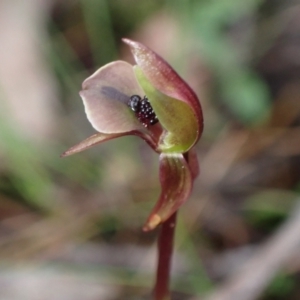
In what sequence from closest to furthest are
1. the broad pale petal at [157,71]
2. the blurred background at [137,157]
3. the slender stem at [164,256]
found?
the broad pale petal at [157,71] < the slender stem at [164,256] < the blurred background at [137,157]

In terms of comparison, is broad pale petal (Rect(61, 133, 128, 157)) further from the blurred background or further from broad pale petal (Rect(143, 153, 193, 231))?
the blurred background

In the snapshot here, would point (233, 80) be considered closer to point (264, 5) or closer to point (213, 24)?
point (213, 24)

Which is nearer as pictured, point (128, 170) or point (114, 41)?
point (128, 170)

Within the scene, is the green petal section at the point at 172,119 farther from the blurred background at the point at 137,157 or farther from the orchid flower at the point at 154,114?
the blurred background at the point at 137,157

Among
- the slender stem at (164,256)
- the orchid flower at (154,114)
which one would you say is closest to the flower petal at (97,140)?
the orchid flower at (154,114)

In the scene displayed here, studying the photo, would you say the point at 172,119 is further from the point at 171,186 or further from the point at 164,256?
the point at 164,256

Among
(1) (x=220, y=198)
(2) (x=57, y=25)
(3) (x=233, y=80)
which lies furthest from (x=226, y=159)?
(2) (x=57, y=25)

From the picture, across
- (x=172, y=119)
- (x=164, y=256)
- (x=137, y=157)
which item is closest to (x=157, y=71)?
(x=172, y=119)
